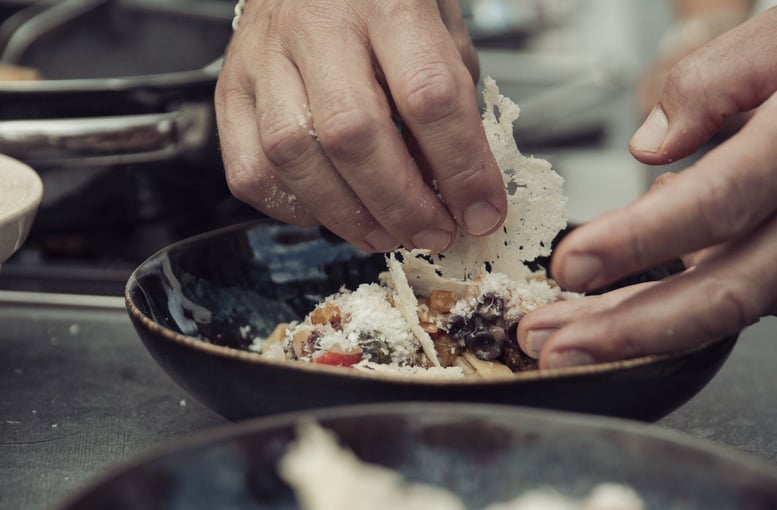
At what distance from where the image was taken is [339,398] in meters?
0.66

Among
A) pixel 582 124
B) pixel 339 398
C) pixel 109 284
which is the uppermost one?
pixel 339 398

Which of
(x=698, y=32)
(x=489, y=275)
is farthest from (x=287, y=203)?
(x=698, y=32)

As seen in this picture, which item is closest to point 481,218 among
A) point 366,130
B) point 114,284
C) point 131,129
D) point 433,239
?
point 433,239

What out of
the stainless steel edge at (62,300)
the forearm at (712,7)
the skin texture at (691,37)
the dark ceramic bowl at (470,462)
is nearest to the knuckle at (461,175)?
the dark ceramic bowl at (470,462)

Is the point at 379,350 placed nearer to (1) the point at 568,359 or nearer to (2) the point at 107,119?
(1) the point at 568,359

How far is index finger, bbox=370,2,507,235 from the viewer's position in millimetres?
871

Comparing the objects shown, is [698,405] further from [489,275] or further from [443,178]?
[443,178]

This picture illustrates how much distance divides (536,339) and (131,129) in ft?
3.14

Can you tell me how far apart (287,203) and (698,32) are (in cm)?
236

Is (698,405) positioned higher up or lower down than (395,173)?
lower down

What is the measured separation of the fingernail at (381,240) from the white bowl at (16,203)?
0.34m

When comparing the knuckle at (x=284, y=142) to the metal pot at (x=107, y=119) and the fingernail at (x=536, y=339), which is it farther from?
the metal pot at (x=107, y=119)

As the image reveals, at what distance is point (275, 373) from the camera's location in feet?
2.18

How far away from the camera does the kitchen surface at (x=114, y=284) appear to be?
2.90 ft
